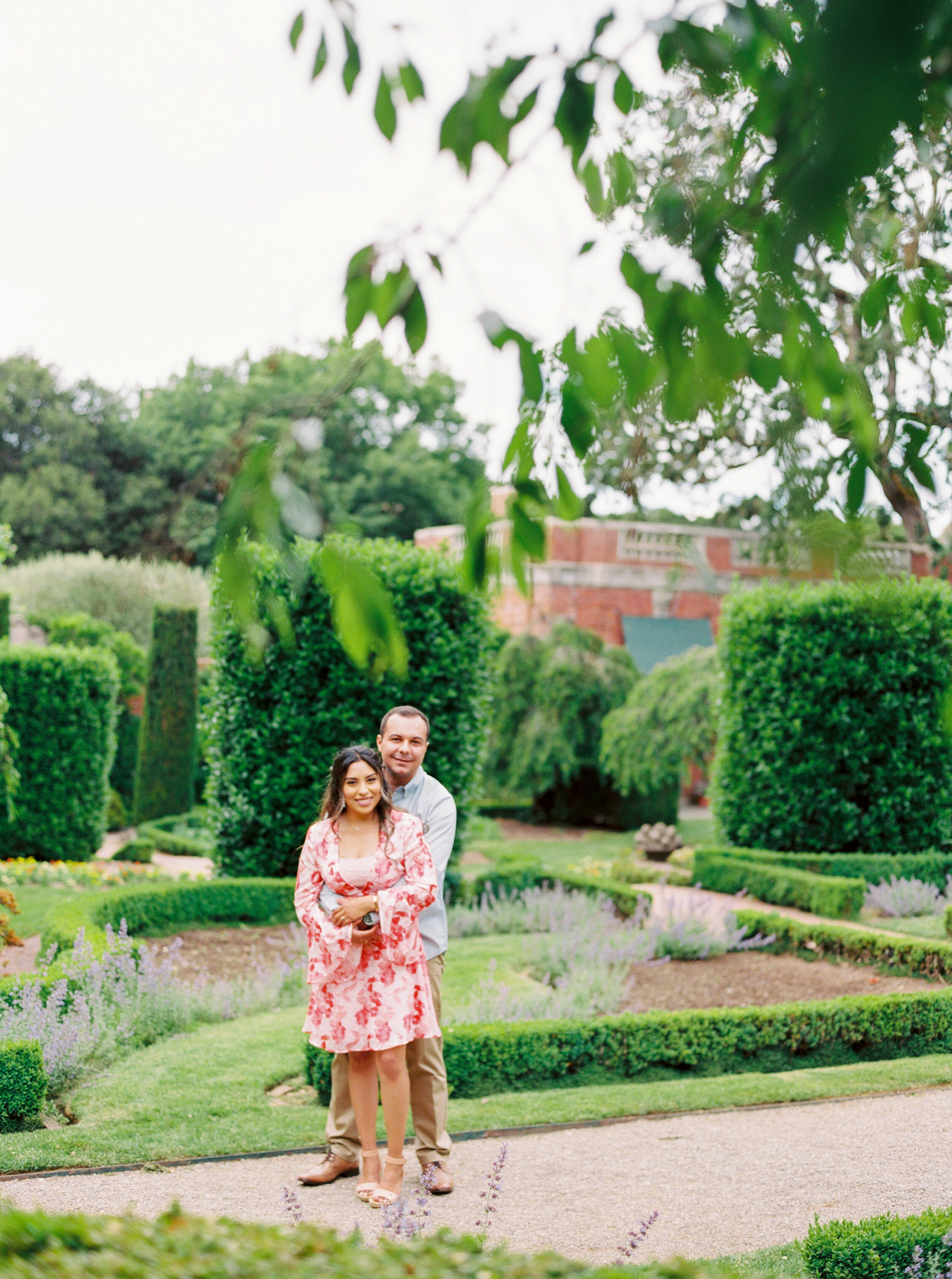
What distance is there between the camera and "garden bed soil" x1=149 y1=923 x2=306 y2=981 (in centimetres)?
747

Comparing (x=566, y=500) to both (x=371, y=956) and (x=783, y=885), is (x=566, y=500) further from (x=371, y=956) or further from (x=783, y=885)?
(x=783, y=885)

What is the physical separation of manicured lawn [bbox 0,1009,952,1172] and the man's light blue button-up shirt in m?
1.06

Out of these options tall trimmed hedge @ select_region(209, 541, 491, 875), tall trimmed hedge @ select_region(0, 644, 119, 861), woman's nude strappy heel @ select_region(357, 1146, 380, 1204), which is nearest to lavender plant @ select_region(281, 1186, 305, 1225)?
woman's nude strappy heel @ select_region(357, 1146, 380, 1204)

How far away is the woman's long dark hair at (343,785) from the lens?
12.8 ft

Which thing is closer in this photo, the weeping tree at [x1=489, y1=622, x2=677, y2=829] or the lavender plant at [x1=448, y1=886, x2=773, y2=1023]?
the lavender plant at [x1=448, y1=886, x2=773, y2=1023]

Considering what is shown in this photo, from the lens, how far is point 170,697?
58.2 feet

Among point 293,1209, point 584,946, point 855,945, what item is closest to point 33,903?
point 584,946

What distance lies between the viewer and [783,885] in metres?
10.2

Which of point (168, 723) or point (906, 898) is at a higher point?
point (168, 723)

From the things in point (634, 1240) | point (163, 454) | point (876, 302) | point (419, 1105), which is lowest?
point (419, 1105)

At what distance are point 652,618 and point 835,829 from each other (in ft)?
46.1

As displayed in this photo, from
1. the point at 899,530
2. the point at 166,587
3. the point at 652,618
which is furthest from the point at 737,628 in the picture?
the point at 166,587

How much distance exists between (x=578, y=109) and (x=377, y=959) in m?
Result: 2.77

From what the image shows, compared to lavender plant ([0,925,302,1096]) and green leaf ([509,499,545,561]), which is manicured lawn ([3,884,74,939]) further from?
green leaf ([509,499,545,561])
